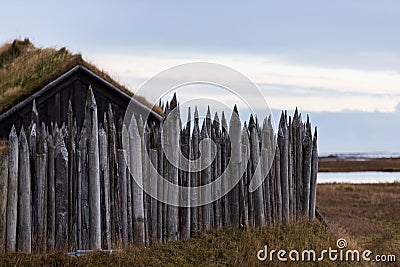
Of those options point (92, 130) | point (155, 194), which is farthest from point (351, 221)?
point (92, 130)

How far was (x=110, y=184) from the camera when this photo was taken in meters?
9.40

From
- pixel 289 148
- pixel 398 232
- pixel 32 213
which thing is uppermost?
pixel 289 148

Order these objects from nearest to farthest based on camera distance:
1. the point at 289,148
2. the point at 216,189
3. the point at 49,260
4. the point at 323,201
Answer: the point at 49,260 < the point at 216,189 < the point at 289,148 < the point at 323,201

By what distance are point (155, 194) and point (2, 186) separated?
2.33 meters

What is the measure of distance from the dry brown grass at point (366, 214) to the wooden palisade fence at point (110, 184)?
3552mm

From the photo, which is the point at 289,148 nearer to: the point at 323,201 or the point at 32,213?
the point at 32,213

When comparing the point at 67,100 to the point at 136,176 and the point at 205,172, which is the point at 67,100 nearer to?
the point at 205,172

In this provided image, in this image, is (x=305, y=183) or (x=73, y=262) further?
(x=305, y=183)

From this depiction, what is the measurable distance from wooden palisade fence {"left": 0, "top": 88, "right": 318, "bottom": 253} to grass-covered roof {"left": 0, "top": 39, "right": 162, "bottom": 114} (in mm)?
5341

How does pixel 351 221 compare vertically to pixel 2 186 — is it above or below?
below

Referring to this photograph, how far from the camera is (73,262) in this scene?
8.80 meters

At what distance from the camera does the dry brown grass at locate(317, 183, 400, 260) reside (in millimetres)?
A: 14152

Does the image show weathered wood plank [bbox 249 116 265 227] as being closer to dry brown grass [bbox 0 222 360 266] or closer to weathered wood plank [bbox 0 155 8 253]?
dry brown grass [bbox 0 222 360 266]

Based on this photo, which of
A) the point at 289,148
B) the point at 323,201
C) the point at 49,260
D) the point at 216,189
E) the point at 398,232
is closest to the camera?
the point at 49,260
